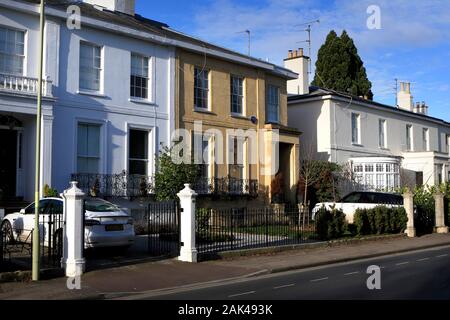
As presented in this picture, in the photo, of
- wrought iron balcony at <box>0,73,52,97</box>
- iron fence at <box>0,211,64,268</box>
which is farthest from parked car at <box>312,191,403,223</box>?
iron fence at <box>0,211,64,268</box>

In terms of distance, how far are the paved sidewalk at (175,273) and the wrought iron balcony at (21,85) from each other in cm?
804

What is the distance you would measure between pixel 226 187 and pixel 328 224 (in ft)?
22.5

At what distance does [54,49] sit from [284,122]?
44.7 ft

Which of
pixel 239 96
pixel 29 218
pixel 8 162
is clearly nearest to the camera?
pixel 29 218

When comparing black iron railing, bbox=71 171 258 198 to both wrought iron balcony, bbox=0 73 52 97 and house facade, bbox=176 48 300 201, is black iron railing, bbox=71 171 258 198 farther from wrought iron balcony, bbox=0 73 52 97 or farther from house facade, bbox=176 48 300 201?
wrought iron balcony, bbox=0 73 52 97

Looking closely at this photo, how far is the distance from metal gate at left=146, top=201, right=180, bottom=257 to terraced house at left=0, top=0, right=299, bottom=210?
4799mm

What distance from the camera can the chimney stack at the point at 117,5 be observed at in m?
24.7

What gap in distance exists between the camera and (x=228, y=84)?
2584 centimetres

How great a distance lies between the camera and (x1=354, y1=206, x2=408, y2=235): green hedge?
21516mm

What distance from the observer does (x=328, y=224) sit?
1944 cm

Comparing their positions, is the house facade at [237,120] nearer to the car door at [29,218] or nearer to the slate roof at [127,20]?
the slate roof at [127,20]

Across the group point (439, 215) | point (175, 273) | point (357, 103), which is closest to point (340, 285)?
point (175, 273)

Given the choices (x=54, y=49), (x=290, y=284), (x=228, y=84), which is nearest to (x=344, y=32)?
(x=228, y=84)

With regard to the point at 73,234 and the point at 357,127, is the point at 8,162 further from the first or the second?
the point at 357,127
